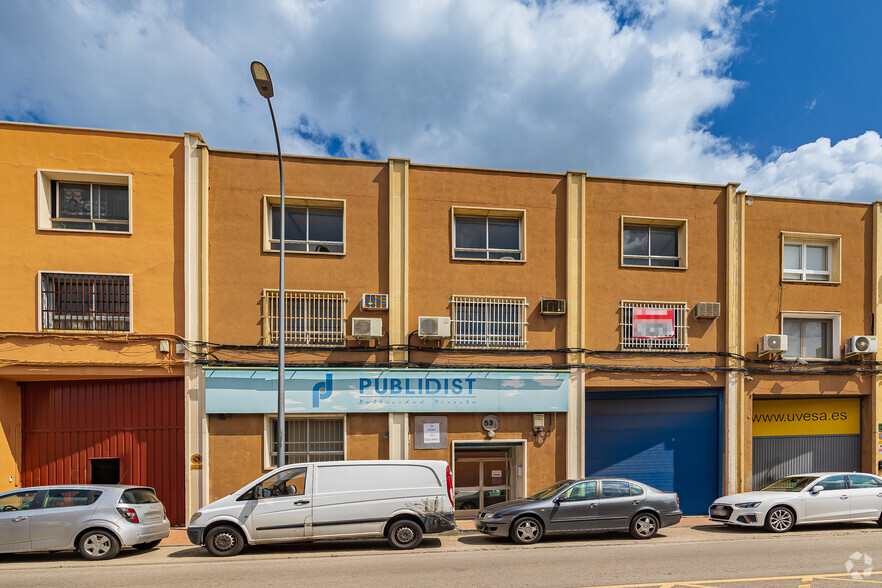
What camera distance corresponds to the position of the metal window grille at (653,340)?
560 inches

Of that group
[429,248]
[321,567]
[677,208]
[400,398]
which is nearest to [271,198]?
[429,248]

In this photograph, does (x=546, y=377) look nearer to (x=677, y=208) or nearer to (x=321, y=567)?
(x=677, y=208)

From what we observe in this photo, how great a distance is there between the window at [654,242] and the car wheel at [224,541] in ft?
37.4

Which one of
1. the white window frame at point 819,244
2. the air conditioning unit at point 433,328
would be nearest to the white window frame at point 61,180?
the air conditioning unit at point 433,328

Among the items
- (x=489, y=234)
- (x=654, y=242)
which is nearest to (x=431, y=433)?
(x=489, y=234)

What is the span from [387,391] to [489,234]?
5.01 metres

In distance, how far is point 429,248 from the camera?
13773 millimetres

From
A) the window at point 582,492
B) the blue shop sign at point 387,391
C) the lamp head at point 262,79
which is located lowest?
the window at point 582,492

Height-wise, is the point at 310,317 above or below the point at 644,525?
above

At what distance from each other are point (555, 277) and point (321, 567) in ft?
29.4

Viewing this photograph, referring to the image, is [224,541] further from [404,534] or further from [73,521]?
[404,534]

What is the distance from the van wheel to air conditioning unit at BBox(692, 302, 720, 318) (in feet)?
30.9

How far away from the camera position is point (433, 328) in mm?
12984

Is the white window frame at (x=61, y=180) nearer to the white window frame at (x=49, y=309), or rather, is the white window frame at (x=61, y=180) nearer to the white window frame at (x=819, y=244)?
the white window frame at (x=49, y=309)
